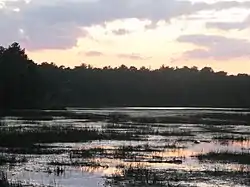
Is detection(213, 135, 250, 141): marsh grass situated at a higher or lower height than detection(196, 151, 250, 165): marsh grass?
higher

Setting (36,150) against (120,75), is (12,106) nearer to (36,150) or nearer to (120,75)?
(36,150)

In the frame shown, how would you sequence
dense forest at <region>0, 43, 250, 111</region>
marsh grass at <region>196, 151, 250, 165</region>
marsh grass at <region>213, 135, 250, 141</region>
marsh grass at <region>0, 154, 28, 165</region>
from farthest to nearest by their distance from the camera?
dense forest at <region>0, 43, 250, 111</region> → marsh grass at <region>213, 135, 250, 141</region> → marsh grass at <region>196, 151, 250, 165</region> → marsh grass at <region>0, 154, 28, 165</region>

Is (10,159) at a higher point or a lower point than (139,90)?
lower

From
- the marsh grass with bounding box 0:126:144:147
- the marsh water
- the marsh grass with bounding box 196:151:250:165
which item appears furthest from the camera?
the marsh grass with bounding box 0:126:144:147

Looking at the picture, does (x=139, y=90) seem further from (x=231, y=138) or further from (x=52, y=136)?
(x=52, y=136)

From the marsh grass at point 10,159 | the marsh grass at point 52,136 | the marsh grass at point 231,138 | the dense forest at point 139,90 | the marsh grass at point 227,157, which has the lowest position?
the marsh grass at point 227,157

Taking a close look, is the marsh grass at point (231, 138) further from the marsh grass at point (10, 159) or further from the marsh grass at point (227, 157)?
the marsh grass at point (10, 159)

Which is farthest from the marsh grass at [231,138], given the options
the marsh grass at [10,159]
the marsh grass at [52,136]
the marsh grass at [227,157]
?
the marsh grass at [10,159]

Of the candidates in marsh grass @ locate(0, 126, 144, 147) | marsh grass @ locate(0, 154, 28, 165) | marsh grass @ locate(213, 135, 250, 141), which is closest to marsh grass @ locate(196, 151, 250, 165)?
marsh grass @ locate(0, 154, 28, 165)

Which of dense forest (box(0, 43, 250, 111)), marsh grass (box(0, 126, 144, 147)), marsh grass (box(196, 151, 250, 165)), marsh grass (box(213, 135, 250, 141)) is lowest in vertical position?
marsh grass (box(196, 151, 250, 165))

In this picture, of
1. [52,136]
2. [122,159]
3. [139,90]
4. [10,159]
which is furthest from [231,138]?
[139,90]

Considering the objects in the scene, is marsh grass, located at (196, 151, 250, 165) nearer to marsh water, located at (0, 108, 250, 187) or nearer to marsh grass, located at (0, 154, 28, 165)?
marsh water, located at (0, 108, 250, 187)

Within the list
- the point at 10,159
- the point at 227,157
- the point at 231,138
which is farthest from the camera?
the point at 231,138

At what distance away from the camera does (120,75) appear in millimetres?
193375
